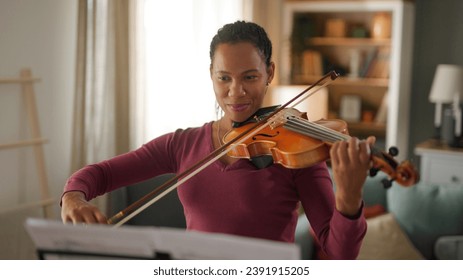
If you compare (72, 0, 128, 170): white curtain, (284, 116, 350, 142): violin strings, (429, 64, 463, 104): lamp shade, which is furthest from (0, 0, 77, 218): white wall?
(429, 64, 463, 104): lamp shade

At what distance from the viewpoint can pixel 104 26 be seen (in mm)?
1795

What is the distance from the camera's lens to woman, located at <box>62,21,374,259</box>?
32.3 inches

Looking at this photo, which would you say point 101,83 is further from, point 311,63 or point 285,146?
point 311,63

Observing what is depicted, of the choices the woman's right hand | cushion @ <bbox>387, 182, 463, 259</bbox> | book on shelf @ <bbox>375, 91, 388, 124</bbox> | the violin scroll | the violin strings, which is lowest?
cushion @ <bbox>387, 182, 463, 259</bbox>

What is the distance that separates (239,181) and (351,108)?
2810 mm

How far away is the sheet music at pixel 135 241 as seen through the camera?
66 cm

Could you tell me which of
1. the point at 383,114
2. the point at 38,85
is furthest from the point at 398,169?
the point at 383,114

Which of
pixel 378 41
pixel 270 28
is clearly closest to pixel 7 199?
pixel 270 28

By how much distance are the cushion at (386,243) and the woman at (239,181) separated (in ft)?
3.68

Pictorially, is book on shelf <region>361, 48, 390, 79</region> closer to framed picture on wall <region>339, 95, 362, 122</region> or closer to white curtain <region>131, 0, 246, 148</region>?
framed picture on wall <region>339, 95, 362, 122</region>

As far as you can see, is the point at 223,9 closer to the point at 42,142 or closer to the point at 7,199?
the point at 42,142

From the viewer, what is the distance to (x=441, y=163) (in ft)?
9.30

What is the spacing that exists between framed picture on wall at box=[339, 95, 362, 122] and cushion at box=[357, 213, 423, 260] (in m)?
1.65

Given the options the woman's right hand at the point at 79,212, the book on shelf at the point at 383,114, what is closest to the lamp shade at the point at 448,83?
the book on shelf at the point at 383,114
